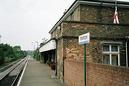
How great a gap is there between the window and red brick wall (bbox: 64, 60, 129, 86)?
278 cm

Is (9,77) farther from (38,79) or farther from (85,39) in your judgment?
(85,39)

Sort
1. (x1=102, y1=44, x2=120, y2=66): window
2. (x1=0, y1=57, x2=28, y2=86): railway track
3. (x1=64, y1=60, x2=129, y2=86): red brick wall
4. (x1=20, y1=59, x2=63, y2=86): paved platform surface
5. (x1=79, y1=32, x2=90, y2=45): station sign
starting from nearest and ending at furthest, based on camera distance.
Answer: (x1=64, y1=60, x2=129, y2=86): red brick wall → (x1=79, y1=32, x2=90, y2=45): station sign → (x1=102, y1=44, x2=120, y2=66): window → (x1=20, y1=59, x2=63, y2=86): paved platform surface → (x1=0, y1=57, x2=28, y2=86): railway track

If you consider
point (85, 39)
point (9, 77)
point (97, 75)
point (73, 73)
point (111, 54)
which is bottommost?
point (9, 77)

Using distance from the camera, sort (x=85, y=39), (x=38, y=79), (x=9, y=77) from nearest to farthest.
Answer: (x=85, y=39), (x=38, y=79), (x=9, y=77)

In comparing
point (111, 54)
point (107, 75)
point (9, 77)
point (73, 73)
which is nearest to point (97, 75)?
point (107, 75)

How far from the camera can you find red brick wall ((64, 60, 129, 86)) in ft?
25.6

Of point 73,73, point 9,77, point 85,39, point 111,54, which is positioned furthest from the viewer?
point 9,77

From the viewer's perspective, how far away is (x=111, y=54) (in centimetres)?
1695

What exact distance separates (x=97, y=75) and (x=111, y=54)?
23.5 ft

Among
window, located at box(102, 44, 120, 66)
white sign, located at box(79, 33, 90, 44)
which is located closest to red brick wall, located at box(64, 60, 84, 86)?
window, located at box(102, 44, 120, 66)

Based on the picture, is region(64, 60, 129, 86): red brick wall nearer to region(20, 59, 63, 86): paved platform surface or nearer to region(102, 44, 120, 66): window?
region(20, 59, 63, 86): paved platform surface

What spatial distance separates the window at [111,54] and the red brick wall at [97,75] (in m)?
2.78

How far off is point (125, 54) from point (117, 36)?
127cm

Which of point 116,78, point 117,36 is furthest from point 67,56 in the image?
point 116,78
